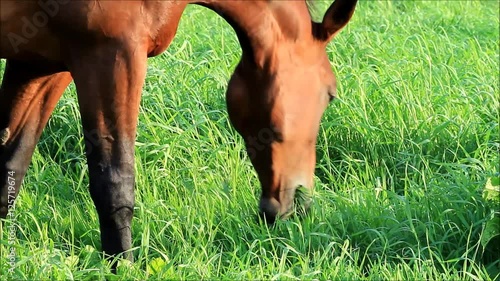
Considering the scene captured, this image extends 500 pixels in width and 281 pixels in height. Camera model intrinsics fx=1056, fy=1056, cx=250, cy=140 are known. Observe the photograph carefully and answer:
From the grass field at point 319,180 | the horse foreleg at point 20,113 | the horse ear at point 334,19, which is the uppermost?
the horse ear at point 334,19

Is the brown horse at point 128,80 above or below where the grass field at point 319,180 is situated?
above

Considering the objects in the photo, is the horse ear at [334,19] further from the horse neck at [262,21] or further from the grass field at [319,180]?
the grass field at [319,180]

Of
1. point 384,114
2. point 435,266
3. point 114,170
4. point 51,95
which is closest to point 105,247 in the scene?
point 114,170

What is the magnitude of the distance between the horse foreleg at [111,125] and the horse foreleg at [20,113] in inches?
19.5

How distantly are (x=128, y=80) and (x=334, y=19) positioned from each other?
852 millimetres

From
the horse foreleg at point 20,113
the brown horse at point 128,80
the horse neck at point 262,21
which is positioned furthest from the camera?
the horse foreleg at point 20,113

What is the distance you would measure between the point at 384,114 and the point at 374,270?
5.28 ft

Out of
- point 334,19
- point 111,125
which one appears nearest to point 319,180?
point 334,19

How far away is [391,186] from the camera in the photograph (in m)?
4.76

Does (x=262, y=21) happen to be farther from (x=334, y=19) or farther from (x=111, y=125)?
(x=111, y=125)

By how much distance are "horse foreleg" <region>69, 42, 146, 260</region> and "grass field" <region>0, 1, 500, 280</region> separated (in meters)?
0.15

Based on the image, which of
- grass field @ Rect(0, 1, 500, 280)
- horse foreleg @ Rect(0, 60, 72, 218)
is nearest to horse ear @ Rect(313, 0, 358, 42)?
grass field @ Rect(0, 1, 500, 280)

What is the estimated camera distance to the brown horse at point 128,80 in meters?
3.67

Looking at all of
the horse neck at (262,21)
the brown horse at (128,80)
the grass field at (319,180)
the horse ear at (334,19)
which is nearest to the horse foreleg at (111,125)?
the brown horse at (128,80)
